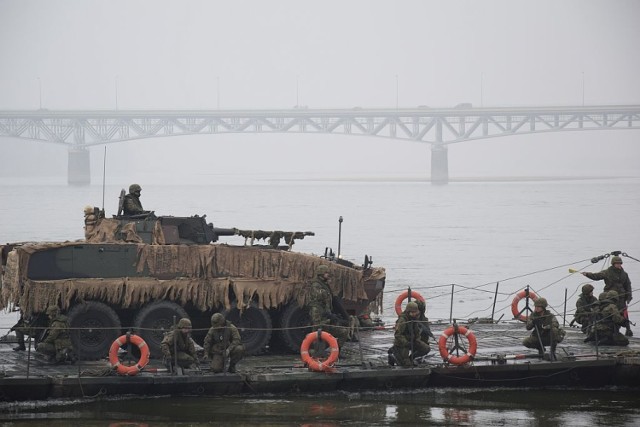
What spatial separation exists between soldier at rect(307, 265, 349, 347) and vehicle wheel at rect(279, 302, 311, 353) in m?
0.71

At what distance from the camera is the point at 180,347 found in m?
21.5

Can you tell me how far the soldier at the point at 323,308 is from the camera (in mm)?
22766

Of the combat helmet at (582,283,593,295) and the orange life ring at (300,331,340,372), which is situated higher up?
the combat helmet at (582,283,593,295)


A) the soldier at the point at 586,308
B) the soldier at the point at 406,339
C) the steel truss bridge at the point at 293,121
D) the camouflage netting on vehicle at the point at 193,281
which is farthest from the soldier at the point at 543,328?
the steel truss bridge at the point at 293,121

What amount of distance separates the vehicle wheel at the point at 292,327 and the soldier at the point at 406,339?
2.29 metres

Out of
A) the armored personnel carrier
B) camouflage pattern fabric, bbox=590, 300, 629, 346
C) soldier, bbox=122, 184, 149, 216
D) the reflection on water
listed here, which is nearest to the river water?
the reflection on water

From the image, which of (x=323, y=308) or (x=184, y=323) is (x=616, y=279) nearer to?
(x=323, y=308)

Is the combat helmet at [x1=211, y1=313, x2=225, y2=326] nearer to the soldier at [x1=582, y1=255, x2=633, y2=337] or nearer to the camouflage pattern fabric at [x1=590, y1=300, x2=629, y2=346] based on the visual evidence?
the camouflage pattern fabric at [x1=590, y1=300, x2=629, y2=346]

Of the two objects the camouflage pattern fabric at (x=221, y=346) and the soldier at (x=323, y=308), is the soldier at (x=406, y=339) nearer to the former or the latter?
the soldier at (x=323, y=308)

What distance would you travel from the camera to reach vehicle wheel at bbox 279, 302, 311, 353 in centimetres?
2380

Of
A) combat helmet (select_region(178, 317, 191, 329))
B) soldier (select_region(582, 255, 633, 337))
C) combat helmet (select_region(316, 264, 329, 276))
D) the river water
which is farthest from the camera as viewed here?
soldier (select_region(582, 255, 633, 337))

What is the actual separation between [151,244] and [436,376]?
601 cm

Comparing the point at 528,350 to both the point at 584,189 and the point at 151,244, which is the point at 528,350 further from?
the point at 584,189

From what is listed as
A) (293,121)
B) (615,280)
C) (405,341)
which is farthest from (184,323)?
(293,121)
